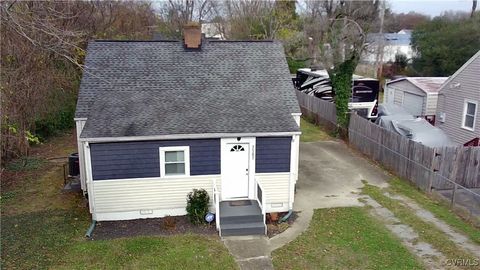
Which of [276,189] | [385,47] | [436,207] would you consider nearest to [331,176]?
[436,207]

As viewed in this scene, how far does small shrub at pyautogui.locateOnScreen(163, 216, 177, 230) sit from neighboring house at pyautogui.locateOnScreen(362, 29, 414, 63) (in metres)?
34.2

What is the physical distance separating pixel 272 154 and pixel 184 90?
11.7 feet

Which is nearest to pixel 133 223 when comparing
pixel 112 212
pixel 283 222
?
pixel 112 212

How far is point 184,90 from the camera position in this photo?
13.5 m

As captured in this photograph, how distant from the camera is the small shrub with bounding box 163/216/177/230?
1198 centimetres

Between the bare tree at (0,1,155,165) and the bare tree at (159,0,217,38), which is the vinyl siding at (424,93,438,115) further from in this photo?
the bare tree at (159,0,217,38)

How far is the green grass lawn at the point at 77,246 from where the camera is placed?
10031 mm

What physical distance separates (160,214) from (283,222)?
375cm

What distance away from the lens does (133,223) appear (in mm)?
12352

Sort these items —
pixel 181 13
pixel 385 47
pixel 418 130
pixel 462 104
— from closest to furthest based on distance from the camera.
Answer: pixel 418 130 → pixel 462 104 → pixel 181 13 → pixel 385 47

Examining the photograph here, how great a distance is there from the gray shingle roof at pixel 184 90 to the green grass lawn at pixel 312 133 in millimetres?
8960

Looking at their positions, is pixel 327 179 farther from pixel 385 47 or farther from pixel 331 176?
pixel 385 47

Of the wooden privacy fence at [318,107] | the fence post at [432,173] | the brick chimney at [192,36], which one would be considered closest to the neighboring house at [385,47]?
the wooden privacy fence at [318,107]

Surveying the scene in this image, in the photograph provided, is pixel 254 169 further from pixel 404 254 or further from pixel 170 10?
pixel 170 10
